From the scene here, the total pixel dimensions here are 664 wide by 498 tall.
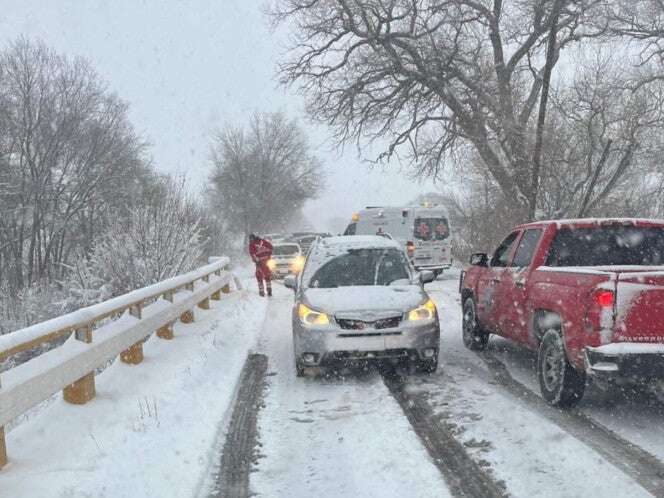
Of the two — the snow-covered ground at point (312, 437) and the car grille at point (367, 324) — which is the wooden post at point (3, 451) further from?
the car grille at point (367, 324)

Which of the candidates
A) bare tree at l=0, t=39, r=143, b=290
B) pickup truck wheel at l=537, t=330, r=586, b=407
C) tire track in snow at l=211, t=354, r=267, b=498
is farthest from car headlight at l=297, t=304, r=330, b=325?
bare tree at l=0, t=39, r=143, b=290

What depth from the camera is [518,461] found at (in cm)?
474

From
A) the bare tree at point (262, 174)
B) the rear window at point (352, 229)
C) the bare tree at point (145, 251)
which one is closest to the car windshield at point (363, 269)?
the bare tree at point (145, 251)

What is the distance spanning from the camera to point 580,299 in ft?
18.6

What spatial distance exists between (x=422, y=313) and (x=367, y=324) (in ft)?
2.30

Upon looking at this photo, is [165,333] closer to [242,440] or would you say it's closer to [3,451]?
[242,440]

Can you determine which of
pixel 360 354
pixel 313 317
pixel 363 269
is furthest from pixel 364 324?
pixel 363 269

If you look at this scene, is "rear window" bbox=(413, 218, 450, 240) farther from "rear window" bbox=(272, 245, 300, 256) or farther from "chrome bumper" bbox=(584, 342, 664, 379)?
"chrome bumper" bbox=(584, 342, 664, 379)

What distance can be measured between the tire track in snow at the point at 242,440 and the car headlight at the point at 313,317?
2.79 feet

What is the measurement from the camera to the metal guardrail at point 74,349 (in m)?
4.51

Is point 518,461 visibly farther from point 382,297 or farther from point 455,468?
point 382,297

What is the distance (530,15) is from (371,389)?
22336mm

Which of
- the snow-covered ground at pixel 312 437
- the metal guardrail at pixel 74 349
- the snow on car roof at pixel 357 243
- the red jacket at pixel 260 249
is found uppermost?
the snow on car roof at pixel 357 243

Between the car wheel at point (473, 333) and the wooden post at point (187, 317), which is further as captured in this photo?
the wooden post at point (187, 317)
